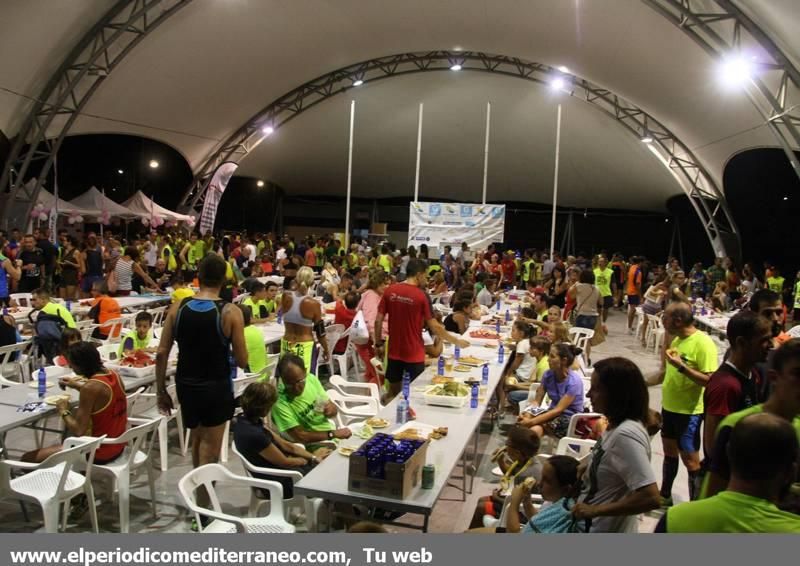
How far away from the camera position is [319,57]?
17.2 meters

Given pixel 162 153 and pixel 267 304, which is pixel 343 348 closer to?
pixel 267 304

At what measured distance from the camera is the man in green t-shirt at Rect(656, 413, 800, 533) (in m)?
1.64

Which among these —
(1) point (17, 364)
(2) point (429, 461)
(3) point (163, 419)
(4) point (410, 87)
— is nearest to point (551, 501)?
(2) point (429, 461)

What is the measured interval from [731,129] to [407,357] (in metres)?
11.7

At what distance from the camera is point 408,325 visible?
5.11 meters

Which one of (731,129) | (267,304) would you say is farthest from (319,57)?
(267,304)

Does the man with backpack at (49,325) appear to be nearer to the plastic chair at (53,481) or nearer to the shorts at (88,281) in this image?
the plastic chair at (53,481)

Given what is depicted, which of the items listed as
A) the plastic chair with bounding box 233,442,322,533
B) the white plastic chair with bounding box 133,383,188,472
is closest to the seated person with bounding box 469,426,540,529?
the plastic chair with bounding box 233,442,322,533

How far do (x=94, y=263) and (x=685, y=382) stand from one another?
8576 mm

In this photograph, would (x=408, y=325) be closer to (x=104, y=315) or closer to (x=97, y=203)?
(x=104, y=315)

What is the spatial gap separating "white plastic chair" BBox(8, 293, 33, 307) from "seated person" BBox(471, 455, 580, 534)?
7814 millimetres

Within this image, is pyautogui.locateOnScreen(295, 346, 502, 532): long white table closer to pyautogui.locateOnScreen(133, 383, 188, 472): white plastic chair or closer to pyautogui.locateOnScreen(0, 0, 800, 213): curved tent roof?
pyautogui.locateOnScreen(133, 383, 188, 472): white plastic chair

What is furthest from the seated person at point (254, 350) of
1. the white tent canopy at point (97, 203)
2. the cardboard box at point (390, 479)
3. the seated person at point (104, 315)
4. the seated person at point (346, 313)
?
the white tent canopy at point (97, 203)

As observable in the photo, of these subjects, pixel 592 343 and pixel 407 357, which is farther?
pixel 592 343
